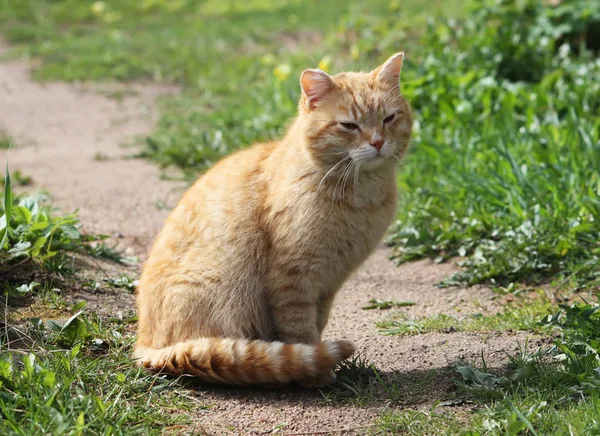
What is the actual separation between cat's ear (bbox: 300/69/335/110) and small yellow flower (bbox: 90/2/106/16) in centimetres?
1121

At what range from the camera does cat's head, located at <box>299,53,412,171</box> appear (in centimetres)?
370

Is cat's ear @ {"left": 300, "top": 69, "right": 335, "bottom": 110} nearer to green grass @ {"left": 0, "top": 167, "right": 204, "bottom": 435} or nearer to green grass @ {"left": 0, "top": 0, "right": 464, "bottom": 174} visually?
green grass @ {"left": 0, "top": 167, "right": 204, "bottom": 435}

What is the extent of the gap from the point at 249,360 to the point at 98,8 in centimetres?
1207

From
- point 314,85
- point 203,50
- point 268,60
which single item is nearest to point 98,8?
point 203,50

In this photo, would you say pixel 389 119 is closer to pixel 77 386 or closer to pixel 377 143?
pixel 377 143

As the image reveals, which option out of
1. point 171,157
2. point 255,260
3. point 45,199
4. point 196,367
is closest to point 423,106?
point 171,157

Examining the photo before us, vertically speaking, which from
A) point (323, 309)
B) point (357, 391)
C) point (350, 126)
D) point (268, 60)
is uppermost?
point (350, 126)

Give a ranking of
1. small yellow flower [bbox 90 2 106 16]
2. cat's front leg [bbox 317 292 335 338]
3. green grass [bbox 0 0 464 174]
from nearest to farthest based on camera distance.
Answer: cat's front leg [bbox 317 292 335 338]
green grass [bbox 0 0 464 174]
small yellow flower [bbox 90 2 106 16]

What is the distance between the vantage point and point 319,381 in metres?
3.49

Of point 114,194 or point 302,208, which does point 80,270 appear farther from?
point 114,194

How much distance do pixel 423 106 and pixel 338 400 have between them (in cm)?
409

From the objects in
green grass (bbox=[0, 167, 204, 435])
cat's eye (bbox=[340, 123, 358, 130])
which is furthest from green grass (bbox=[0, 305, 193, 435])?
cat's eye (bbox=[340, 123, 358, 130])

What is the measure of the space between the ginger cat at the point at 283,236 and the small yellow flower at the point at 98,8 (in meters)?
11.2

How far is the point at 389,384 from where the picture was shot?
3.52m
